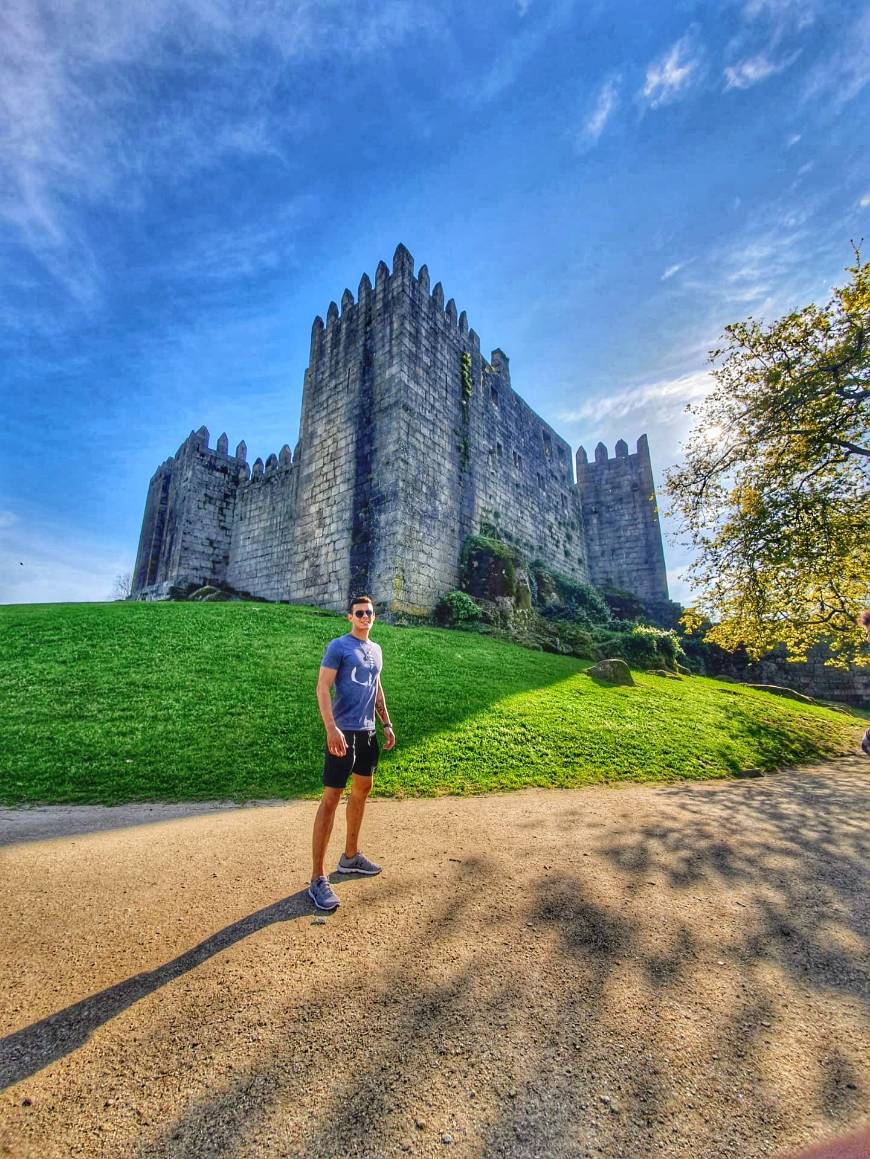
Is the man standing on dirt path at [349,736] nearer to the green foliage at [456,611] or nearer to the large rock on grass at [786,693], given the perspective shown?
the green foliage at [456,611]

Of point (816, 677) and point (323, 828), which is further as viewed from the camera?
point (816, 677)

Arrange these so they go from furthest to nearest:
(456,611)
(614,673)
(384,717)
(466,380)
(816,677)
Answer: (816,677) → (466,380) → (456,611) → (614,673) → (384,717)

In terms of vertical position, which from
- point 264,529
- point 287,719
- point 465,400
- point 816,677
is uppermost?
point 465,400

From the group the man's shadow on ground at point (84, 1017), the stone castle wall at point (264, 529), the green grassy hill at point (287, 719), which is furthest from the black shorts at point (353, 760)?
the stone castle wall at point (264, 529)

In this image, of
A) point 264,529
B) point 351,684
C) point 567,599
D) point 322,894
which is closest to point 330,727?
point 351,684

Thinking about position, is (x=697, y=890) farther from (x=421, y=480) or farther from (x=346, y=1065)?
(x=421, y=480)

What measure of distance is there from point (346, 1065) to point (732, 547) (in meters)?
12.1

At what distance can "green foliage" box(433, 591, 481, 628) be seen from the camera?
1575cm

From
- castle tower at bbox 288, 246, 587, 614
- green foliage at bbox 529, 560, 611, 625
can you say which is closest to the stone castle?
castle tower at bbox 288, 246, 587, 614

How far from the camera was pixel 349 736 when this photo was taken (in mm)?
3562

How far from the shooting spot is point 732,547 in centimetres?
1104

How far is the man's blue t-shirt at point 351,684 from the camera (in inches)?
141

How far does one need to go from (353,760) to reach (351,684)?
0.55m

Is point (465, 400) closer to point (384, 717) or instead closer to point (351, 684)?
point (384, 717)
